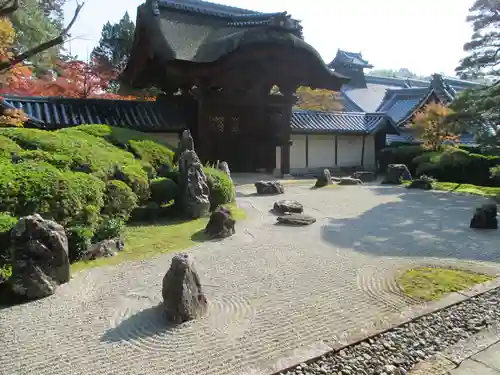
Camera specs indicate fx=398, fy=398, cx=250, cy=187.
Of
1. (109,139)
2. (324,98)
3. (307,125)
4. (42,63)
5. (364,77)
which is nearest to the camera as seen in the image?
(109,139)

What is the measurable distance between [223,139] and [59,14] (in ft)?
84.5

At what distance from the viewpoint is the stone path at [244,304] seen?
11.5 ft

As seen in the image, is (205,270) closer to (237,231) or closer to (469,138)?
(237,231)

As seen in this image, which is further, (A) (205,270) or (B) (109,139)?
(B) (109,139)

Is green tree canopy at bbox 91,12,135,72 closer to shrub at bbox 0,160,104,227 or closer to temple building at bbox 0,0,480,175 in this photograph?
temple building at bbox 0,0,480,175

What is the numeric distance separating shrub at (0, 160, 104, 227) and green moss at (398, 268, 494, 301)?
4813mm

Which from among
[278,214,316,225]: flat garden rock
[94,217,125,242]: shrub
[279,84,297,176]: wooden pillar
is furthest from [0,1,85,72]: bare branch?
[279,84,297,176]: wooden pillar

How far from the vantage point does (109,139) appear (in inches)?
393

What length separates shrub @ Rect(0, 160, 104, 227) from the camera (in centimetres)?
556

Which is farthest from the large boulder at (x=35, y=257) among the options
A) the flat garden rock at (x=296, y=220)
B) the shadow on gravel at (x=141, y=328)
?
the flat garden rock at (x=296, y=220)

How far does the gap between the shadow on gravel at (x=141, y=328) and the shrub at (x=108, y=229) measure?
270 cm

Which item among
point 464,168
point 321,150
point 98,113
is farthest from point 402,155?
point 98,113

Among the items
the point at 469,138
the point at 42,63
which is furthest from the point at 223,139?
the point at 469,138

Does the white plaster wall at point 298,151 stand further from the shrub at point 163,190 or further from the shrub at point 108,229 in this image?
the shrub at point 108,229
